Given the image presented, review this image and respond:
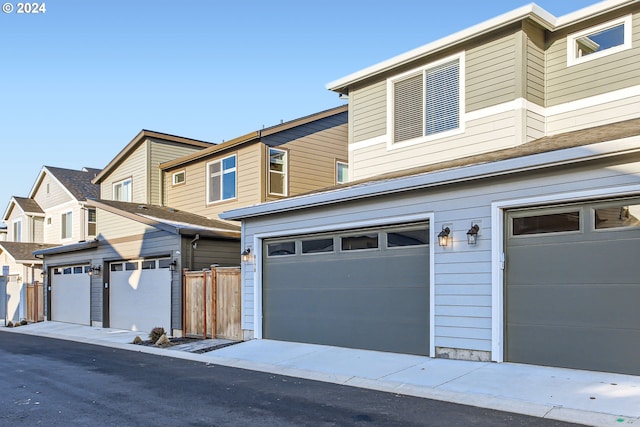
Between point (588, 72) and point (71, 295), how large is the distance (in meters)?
20.1

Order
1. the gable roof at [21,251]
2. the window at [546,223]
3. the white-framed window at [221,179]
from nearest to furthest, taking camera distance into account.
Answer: the window at [546,223], the white-framed window at [221,179], the gable roof at [21,251]

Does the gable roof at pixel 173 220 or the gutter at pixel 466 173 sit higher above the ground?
the gutter at pixel 466 173

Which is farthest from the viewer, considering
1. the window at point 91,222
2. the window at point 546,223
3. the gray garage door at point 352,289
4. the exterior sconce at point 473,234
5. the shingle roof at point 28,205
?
the shingle roof at point 28,205

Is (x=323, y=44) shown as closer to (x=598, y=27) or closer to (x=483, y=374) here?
(x=598, y=27)

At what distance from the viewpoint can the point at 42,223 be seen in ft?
101

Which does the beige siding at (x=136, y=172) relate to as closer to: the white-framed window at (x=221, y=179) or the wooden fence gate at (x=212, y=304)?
the white-framed window at (x=221, y=179)

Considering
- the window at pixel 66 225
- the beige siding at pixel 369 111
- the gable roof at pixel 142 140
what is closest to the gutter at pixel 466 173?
the beige siding at pixel 369 111

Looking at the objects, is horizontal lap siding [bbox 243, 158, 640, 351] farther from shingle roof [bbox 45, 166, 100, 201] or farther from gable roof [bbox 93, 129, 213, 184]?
shingle roof [bbox 45, 166, 100, 201]

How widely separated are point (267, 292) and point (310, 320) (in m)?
1.60

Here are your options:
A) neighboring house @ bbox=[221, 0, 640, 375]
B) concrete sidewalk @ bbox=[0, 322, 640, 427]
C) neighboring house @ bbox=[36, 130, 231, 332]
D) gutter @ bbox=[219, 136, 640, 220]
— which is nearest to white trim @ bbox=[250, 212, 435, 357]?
neighboring house @ bbox=[221, 0, 640, 375]

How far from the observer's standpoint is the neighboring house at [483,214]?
805cm

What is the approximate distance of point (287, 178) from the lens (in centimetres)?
1875

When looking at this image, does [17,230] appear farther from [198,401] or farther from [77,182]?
[198,401]

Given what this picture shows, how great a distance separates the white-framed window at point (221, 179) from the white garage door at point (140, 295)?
3.28 m
